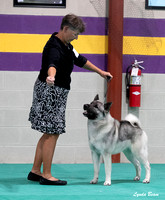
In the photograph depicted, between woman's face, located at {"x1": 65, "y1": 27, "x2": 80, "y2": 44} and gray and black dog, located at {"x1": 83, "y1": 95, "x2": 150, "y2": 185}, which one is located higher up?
woman's face, located at {"x1": 65, "y1": 27, "x2": 80, "y2": 44}

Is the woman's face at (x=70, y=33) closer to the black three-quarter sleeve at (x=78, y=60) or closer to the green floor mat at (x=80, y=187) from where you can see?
the black three-quarter sleeve at (x=78, y=60)

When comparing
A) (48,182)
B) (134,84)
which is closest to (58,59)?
(48,182)

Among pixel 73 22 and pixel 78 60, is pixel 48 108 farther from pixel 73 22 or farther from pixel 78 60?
pixel 73 22

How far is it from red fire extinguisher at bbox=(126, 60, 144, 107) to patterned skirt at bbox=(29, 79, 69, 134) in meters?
1.71

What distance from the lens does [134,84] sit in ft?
17.9

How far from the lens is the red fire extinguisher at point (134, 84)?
543cm

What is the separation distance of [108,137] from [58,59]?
3.04ft

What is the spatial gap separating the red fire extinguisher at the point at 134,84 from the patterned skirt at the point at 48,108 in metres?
1.71

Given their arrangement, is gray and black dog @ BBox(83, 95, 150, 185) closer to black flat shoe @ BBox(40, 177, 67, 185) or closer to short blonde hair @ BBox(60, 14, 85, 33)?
black flat shoe @ BBox(40, 177, 67, 185)

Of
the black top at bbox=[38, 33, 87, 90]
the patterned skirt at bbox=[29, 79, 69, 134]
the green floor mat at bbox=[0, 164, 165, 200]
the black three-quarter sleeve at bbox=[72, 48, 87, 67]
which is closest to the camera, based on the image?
the green floor mat at bbox=[0, 164, 165, 200]

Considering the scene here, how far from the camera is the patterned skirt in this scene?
12.9 feet

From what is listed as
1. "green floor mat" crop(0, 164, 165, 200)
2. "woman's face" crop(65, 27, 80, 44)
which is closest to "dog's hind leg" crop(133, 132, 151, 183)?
"green floor mat" crop(0, 164, 165, 200)

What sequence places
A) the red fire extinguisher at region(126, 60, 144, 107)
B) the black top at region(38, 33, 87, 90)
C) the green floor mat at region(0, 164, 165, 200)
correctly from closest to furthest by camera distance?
the green floor mat at region(0, 164, 165, 200) → the black top at region(38, 33, 87, 90) → the red fire extinguisher at region(126, 60, 144, 107)

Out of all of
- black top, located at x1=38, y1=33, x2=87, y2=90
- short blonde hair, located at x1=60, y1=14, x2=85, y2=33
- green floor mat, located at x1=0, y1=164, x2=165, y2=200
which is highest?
short blonde hair, located at x1=60, y1=14, x2=85, y2=33
